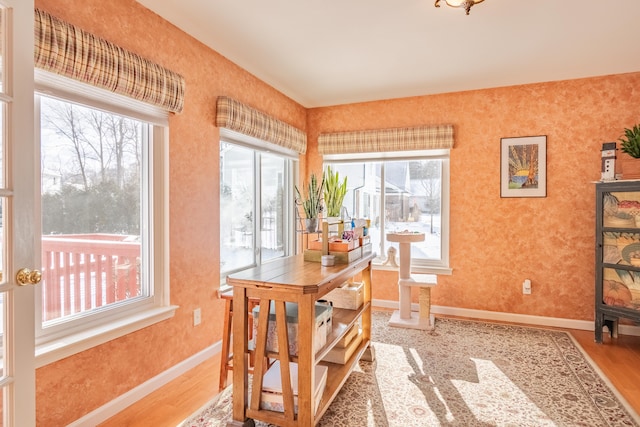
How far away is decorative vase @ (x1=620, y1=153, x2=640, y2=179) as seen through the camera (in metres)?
3.27

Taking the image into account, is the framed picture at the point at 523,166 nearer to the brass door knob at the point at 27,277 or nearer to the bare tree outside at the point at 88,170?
the bare tree outside at the point at 88,170

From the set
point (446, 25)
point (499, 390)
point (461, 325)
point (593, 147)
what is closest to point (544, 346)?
point (461, 325)

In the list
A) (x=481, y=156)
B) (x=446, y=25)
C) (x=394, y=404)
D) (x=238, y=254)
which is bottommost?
(x=394, y=404)

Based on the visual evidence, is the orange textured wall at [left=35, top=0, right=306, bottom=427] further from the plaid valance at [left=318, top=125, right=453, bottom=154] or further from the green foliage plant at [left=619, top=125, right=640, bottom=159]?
the green foliage plant at [left=619, top=125, right=640, bottom=159]

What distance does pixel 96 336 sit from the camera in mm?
1896

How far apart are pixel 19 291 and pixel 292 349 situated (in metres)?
1.14

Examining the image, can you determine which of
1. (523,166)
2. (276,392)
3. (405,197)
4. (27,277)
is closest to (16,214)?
(27,277)

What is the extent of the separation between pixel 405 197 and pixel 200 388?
9.69 feet

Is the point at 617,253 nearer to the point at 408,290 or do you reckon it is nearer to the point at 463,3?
the point at 408,290

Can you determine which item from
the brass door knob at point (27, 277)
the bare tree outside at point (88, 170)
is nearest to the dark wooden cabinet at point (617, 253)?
the bare tree outside at point (88, 170)

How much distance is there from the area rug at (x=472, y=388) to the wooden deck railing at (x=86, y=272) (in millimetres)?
873

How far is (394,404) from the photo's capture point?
84.1 inches

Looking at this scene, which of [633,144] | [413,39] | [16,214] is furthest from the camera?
[633,144]

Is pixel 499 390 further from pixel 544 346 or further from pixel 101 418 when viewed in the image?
→ pixel 101 418
